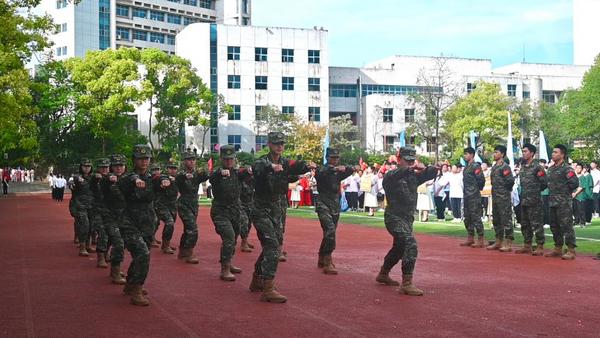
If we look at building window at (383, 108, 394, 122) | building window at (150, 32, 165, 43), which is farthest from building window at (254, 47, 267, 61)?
building window at (150, 32, 165, 43)

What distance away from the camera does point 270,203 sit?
353 inches

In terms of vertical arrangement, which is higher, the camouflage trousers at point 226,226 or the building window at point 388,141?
the building window at point 388,141

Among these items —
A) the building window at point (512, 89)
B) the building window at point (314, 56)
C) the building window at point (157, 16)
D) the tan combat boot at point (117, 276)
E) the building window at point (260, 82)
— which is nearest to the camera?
the tan combat boot at point (117, 276)

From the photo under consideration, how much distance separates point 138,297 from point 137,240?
27.3 inches

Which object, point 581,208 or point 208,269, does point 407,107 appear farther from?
point 208,269

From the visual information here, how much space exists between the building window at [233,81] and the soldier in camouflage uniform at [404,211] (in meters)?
60.8

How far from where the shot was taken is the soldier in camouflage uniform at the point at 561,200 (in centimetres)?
1291

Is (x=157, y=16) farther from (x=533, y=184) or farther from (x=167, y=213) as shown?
(x=533, y=184)

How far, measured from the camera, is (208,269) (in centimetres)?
1152

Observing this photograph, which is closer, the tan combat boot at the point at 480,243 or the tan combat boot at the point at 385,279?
the tan combat boot at the point at 385,279

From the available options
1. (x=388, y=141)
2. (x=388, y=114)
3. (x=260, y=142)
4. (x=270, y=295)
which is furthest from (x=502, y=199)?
(x=388, y=114)

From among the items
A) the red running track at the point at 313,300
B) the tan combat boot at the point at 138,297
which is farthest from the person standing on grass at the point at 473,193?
the tan combat boot at the point at 138,297

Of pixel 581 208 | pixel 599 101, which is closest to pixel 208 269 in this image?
pixel 581 208

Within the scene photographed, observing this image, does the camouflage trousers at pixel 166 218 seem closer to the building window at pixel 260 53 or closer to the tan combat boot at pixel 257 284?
the tan combat boot at pixel 257 284
